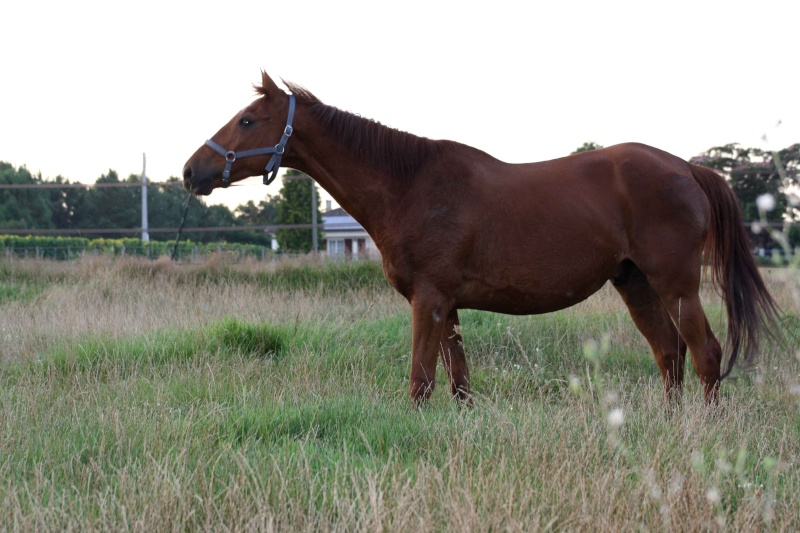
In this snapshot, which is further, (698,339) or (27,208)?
(27,208)

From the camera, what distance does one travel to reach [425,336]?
417 cm

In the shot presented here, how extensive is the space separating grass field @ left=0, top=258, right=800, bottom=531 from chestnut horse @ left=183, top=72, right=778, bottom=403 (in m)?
0.60

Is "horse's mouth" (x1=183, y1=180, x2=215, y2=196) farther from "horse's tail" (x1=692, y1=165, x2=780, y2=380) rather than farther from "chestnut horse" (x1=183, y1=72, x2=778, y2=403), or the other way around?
"horse's tail" (x1=692, y1=165, x2=780, y2=380)

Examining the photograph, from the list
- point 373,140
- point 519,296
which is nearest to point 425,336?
point 519,296

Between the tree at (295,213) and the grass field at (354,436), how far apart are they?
2119 centimetres

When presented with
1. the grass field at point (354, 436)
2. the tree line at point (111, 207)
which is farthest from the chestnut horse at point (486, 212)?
the tree line at point (111, 207)

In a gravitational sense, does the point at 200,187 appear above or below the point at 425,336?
above

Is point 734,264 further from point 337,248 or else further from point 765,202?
point 337,248

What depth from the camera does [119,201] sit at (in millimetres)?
39469

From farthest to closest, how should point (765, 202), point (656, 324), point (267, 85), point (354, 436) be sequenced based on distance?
point (656, 324) < point (267, 85) < point (354, 436) < point (765, 202)

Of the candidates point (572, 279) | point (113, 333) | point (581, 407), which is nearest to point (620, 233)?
point (572, 279)

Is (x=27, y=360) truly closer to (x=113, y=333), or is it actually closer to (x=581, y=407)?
(x=113, y=333)

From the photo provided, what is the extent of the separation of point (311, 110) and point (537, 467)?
9.10ft

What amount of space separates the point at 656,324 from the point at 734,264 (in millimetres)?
658
